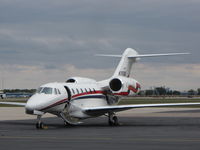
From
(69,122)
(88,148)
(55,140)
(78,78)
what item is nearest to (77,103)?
(69,122)

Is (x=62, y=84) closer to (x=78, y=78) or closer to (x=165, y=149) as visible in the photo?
(x=78, y=78)

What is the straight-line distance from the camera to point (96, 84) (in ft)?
110

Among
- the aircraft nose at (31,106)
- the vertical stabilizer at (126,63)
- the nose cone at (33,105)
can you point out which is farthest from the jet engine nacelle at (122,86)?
the aircraft nose at (31,106)

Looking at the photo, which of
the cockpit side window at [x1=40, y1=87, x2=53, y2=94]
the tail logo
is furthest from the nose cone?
the tail logo

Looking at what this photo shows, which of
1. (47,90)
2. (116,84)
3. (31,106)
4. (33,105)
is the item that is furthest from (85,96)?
(31,106)

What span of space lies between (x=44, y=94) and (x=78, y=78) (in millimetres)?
5899

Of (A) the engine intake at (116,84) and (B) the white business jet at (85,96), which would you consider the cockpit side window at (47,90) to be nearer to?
(B) the white business jet at (85,96)

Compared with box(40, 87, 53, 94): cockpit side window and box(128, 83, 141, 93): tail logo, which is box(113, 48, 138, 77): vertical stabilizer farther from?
box(40, 87, 53, 94): cockpit side window

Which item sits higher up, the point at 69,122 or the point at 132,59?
the point at 132,59

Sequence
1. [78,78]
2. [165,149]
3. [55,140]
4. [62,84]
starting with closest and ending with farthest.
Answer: [165,149]
[55,140]
[62,84]
[78,78]

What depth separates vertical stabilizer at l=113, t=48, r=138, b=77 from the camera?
118 feet

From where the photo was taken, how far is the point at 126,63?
119 feet

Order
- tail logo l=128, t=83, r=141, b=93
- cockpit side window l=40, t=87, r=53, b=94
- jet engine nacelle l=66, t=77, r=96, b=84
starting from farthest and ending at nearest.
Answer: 1. tail logo l=128, t=83, r=141, b=93
2. jet engine nacelle l=66, t=77, r=96, b=84
3. cockpit side window l=40, t=87, r=53, b=94

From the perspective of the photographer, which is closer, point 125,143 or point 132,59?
point 125,143
